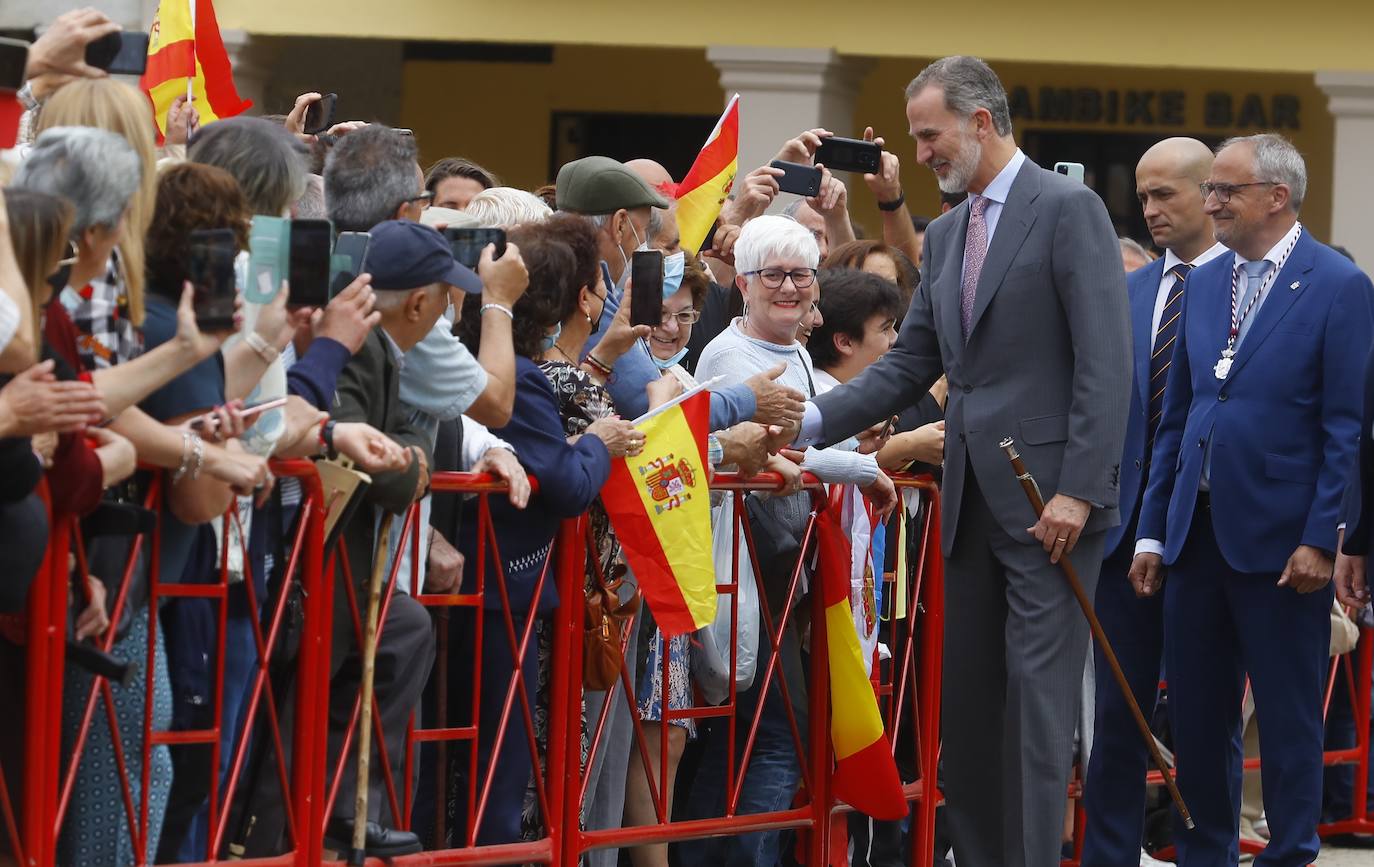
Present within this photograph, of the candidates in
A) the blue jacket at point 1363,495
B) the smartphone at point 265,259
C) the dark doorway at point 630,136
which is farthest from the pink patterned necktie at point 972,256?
the dark doorway at point 630,136

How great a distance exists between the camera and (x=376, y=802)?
5086 millimetres

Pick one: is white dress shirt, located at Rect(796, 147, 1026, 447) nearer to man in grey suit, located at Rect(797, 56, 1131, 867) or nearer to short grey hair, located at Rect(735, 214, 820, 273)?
man in grey suit, located at Rect(797, 56, 1131, 867)

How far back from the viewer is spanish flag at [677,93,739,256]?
786 centimetres

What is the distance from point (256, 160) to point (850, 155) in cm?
→ 352

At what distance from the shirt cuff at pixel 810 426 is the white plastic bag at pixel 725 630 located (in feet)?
0.97

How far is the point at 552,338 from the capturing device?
18.7ft

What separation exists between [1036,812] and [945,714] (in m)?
0.44

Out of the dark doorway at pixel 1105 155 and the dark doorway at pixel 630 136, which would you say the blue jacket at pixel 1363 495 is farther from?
the dark doorway at pixel 630 136

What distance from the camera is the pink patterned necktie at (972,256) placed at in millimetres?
6023

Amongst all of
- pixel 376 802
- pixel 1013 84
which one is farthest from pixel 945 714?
pixel 1013 84

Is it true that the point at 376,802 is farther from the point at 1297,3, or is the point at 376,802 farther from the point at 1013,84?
the point at 1013,84

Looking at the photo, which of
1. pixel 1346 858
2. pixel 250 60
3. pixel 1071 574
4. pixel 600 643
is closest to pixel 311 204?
pixel 600 643

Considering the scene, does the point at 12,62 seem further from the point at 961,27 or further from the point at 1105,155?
the point at 1105,155

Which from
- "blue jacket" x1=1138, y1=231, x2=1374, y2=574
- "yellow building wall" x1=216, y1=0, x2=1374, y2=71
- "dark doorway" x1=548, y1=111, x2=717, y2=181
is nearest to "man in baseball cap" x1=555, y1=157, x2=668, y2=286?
"blue jacket" x1=1138, y1=231, x2=1374, y2=574
